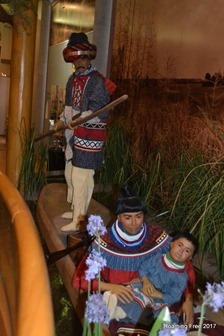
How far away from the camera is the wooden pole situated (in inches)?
163

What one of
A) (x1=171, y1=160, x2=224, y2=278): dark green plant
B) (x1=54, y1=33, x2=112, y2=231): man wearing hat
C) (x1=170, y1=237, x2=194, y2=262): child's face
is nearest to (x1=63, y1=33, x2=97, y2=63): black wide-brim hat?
(x1=54, y1=33, x2=112, y2=231): man wearing hat

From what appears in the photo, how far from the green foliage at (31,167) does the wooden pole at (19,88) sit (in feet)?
0.33

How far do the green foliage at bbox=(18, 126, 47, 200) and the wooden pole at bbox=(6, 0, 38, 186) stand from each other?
0.33ft

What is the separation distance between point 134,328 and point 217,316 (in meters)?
0.57

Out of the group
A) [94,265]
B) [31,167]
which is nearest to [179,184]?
[31,167]

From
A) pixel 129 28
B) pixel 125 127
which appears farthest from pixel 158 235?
pixel 129 28

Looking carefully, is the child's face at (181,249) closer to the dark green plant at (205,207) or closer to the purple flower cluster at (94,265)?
the dark green plant at (205,207)

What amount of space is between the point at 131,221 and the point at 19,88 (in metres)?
3.03

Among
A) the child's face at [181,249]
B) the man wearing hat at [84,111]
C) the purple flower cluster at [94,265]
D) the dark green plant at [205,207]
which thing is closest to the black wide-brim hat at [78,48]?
the man wearing hat at [84,111]

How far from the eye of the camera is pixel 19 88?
428 centimetres

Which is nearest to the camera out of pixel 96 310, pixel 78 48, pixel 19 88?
pixel 96 310

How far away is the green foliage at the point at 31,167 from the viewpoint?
4.30 metres

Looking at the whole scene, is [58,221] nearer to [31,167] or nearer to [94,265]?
[31,167]

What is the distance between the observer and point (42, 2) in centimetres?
818
